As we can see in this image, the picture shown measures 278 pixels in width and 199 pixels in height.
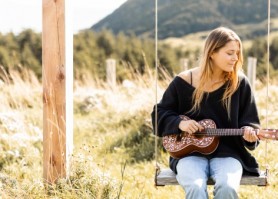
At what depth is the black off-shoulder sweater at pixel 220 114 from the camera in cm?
381

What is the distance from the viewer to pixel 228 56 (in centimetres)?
381

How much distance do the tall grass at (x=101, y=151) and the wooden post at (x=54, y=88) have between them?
0.14 metres

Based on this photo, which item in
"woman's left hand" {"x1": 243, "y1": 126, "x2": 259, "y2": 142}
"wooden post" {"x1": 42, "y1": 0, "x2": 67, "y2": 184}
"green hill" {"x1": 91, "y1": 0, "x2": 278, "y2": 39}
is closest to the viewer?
"woman's left hand" {"x1": 243, "y1": 126, "x2": 259, "y2": 142}

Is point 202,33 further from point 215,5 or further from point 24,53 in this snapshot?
point 24,53

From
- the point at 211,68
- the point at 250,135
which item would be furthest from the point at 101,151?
the point at 250,135

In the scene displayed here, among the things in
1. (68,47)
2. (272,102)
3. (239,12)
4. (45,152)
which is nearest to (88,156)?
(45,152)

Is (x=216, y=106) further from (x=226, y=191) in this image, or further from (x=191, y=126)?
(x=226, y=191)

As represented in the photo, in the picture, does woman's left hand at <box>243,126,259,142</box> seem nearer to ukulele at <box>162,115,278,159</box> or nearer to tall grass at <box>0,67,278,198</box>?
ukulele at <box>162,115,278,159</box>

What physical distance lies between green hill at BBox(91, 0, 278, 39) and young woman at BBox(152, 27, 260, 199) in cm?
8155

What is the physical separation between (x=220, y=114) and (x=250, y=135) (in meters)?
0.36

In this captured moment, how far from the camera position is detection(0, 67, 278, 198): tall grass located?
13.5ft

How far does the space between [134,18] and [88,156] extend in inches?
4256

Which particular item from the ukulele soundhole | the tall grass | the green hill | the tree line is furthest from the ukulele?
the green hill

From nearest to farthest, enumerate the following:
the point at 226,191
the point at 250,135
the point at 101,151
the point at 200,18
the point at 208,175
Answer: the point at 226,191
the point at 250,135
the point at 208,175
the point at 101,151
the point at 200,18
